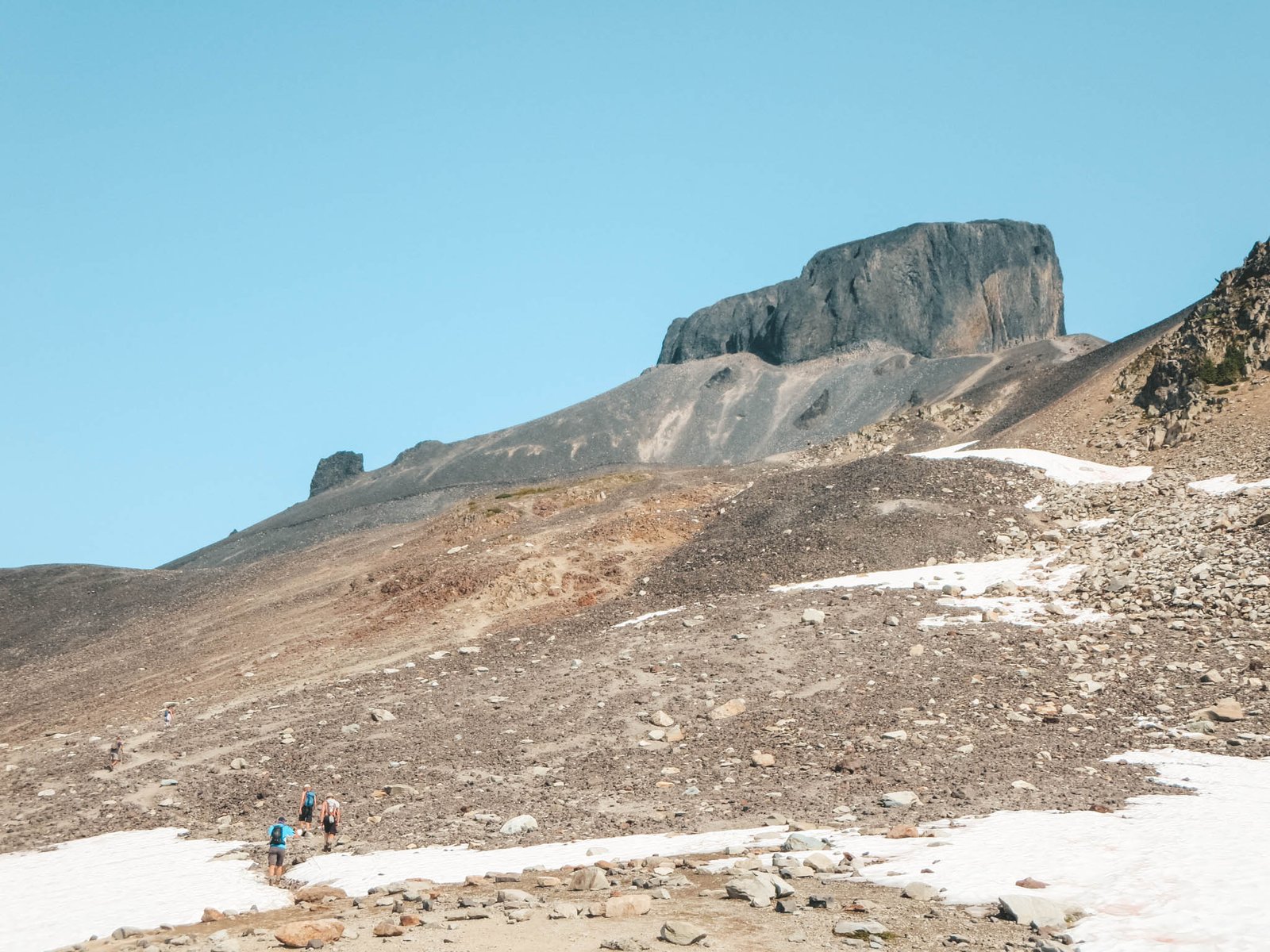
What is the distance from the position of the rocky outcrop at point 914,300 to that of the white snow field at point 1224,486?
128494 mm

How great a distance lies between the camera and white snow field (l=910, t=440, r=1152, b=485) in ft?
121

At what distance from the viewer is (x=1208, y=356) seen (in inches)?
1673

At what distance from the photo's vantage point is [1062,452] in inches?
1672

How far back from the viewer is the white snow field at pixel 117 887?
46.8 ft

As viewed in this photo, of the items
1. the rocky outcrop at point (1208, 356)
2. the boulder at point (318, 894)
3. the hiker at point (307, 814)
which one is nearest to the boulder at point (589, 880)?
the boulder at point (318, 894)

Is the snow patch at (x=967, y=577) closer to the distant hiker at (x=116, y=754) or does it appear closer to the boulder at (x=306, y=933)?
the distant hiker at (x=116, y=754)

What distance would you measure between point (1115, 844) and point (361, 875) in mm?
9232

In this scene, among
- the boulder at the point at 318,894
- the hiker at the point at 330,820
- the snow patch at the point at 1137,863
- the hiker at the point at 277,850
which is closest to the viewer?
the snow patch at the point at 1137,863

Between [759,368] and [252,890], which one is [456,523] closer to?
[252,890]

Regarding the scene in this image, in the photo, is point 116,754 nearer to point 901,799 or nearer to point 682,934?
point 901,799

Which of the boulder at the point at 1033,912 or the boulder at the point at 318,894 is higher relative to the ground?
the boulder at the point at 318,894

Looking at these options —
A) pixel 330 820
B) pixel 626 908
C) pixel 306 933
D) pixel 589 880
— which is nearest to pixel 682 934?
pixel 626 908

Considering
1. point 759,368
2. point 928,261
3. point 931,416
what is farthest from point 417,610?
point 928,261

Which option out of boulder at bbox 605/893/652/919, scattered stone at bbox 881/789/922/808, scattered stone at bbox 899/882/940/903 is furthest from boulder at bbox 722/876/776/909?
scattered stone at bbox 881/789/922/808
